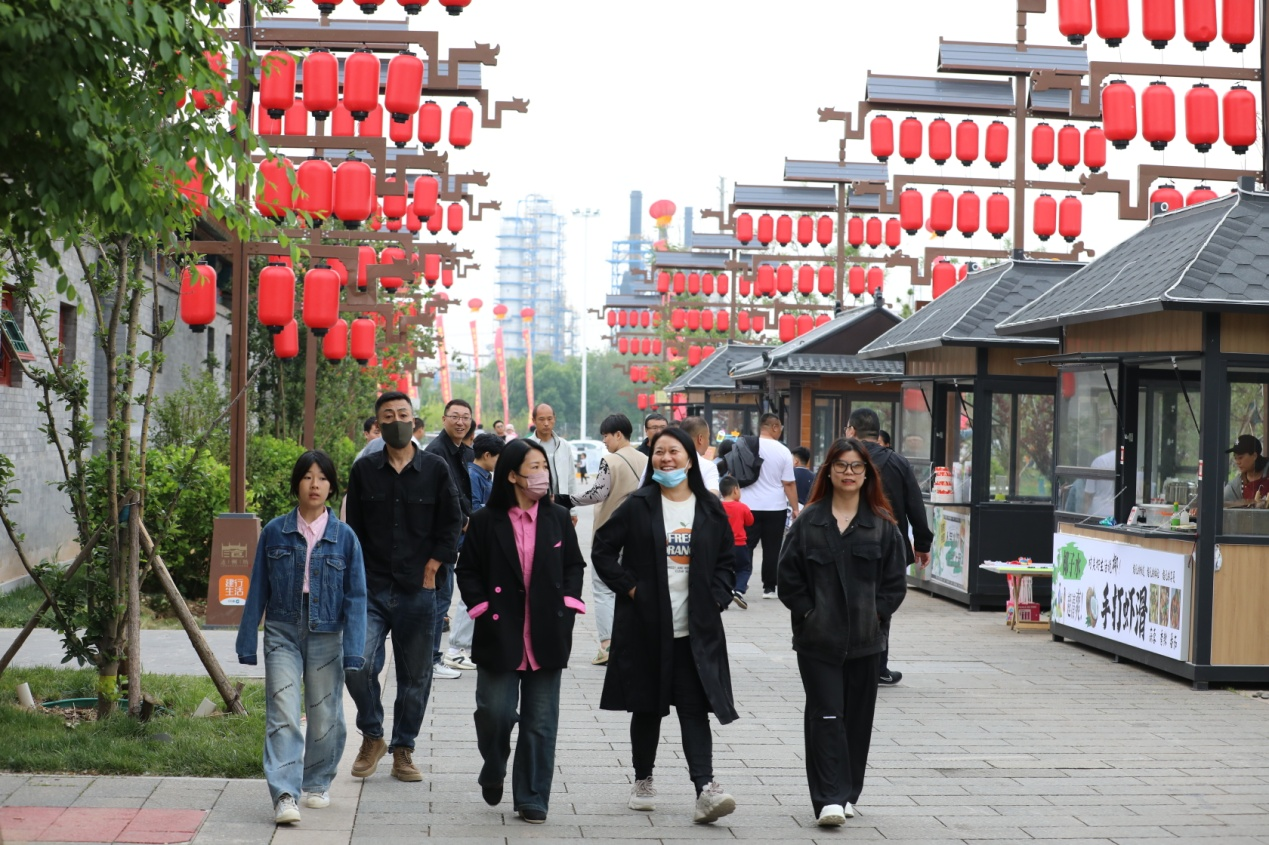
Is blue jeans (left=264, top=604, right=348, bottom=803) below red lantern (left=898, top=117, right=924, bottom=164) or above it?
below

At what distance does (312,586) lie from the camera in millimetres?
6629

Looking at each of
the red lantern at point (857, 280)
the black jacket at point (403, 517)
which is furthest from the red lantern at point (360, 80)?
the red lantern at point (857, 280)

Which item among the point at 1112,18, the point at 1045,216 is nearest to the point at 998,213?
the point at 1045,216

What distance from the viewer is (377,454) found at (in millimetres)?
7758

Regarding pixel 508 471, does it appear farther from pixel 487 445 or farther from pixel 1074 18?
pixel 1074 18

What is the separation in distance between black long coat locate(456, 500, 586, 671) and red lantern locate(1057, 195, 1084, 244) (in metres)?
16.7

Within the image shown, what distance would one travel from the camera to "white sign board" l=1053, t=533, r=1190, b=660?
438 inches

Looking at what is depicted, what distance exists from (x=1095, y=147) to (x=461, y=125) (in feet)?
28.3

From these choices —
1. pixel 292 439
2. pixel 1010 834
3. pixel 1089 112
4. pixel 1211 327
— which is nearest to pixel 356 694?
pixel 1010 834

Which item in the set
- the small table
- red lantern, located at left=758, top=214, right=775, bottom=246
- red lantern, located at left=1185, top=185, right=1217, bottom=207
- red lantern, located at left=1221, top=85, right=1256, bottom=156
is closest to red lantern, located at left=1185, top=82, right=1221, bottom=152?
red lantern, located at left=1221, top=85, right=1256, bottom=156

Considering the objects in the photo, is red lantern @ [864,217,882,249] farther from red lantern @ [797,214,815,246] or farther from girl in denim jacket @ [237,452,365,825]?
girl in denim jacket @ [237,452,365,825]

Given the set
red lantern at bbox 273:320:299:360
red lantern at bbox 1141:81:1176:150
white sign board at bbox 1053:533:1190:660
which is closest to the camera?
white sign board at bbox 1053:533:1190:660

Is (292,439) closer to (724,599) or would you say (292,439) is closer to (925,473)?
(925,473)

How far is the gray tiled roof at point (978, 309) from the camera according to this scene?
15992mm
